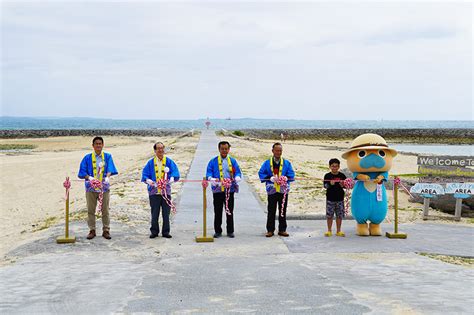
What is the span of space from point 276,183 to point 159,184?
200cm

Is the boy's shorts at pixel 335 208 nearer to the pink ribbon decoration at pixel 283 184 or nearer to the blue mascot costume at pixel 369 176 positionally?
the blue mascot costume at pixel 369 176

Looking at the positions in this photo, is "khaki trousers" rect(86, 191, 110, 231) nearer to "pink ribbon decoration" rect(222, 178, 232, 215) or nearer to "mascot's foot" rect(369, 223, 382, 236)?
"pink ribbon decoration" rect(222, 178, 232, 215)

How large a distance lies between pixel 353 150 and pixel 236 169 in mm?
2048

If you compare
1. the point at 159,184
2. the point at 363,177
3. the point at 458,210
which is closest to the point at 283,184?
the point at 363,177

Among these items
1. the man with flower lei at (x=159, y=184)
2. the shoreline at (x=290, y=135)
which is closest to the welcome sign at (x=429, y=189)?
the man with flower lei at (x=159, y=184)

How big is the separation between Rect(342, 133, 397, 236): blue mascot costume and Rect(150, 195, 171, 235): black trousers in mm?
3269

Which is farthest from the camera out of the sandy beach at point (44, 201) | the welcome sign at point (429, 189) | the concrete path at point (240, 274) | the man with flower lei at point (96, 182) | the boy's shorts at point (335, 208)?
the sandy beach at point (44, 201)

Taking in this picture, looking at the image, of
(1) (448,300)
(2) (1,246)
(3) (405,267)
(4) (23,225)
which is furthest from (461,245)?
(4) (23,225)

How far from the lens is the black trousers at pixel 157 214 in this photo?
8.70m

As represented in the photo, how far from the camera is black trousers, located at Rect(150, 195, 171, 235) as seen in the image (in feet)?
28.6

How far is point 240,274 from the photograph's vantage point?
645 cm

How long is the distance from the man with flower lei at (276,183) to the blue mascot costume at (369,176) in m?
1.16

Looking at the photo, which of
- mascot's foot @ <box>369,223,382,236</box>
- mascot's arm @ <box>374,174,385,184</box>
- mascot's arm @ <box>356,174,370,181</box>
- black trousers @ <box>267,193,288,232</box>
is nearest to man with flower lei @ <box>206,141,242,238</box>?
black trousers @ <box>267,193,288,232</box>

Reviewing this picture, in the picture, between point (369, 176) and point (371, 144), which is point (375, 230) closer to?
point (369, 176)
